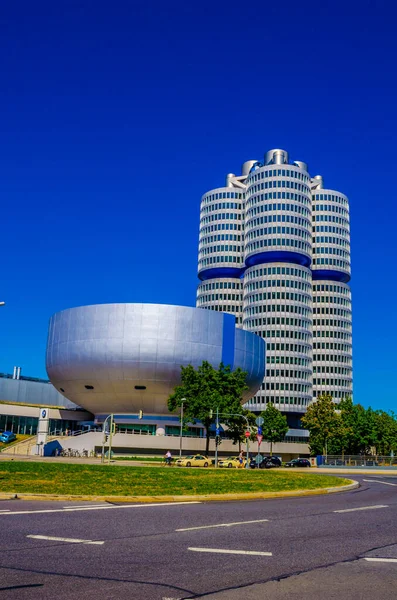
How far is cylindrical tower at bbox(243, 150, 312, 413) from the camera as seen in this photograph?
151 metres

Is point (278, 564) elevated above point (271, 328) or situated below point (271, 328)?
below

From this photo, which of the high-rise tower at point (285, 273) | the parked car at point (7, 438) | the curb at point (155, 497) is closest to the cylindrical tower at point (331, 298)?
the high-rise tower at point (285, 273)

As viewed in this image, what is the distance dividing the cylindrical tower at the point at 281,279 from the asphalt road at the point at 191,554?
135m

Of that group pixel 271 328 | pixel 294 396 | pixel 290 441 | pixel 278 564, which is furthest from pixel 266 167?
pixel 278 564

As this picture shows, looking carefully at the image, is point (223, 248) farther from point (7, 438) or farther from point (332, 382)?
point (7, 438)

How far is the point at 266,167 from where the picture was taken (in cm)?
16350

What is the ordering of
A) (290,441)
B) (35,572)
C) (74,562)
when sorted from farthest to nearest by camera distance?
1. (290,441)
2. (74,562)
3. (35,572)

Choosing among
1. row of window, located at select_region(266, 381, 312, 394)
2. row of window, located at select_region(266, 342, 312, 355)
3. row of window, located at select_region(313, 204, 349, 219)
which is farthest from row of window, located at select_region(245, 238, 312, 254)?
row of window, located at select_region(266, 381, 312, 394)

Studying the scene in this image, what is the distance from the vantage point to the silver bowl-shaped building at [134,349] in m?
91.4

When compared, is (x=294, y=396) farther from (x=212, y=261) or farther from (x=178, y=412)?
(x=178, y=412)

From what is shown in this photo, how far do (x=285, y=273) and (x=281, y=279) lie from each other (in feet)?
6.57

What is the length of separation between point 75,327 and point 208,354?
68.6ft

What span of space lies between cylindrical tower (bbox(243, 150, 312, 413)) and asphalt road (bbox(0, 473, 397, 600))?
135142mm

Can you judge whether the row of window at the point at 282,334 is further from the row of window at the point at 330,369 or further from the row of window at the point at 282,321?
the row of window at the point at 330,369
